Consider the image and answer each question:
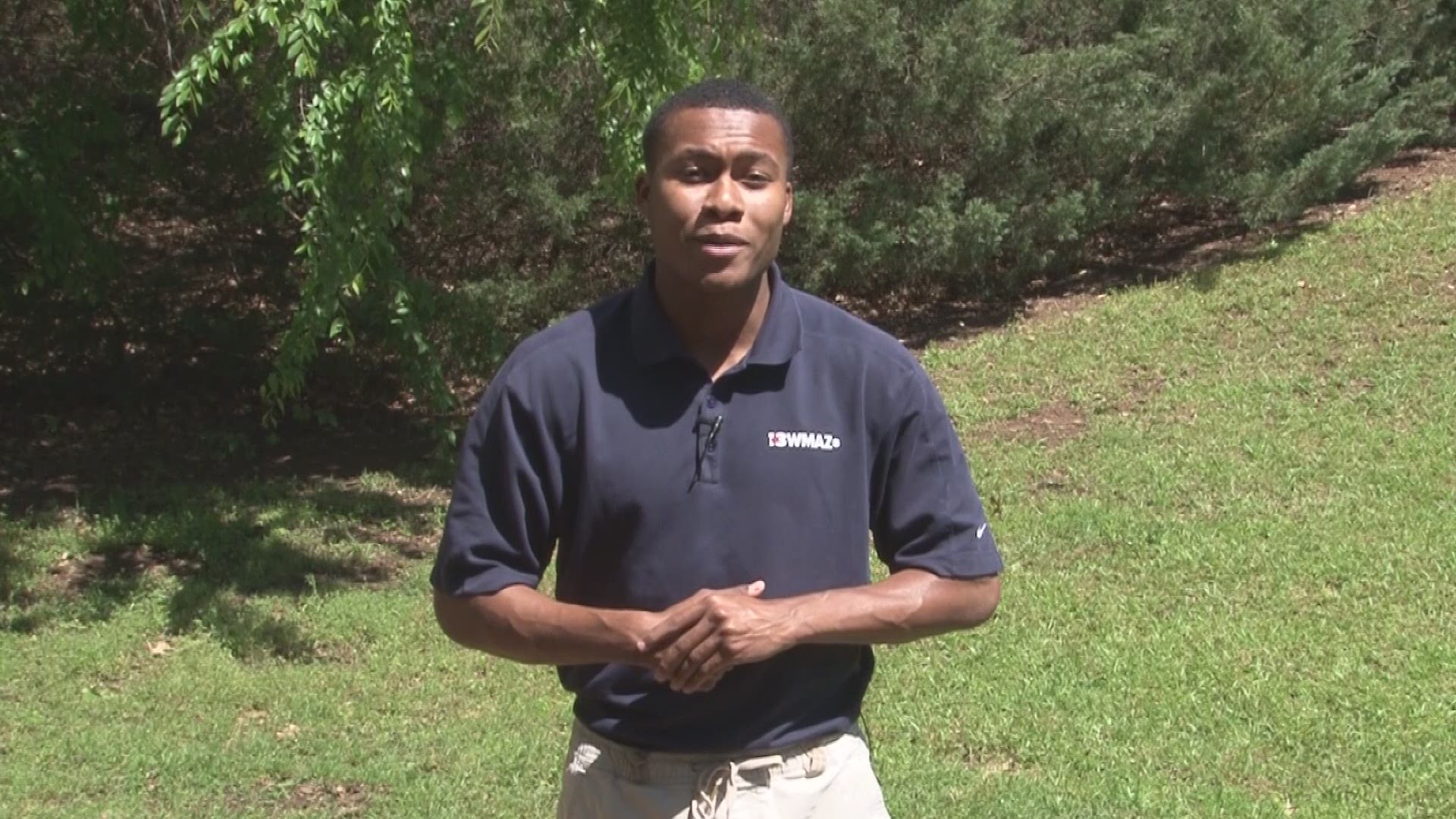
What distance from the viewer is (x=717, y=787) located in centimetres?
234

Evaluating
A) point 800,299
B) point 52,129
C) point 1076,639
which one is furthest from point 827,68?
point 800,299

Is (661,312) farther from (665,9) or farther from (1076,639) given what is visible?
(665,9)

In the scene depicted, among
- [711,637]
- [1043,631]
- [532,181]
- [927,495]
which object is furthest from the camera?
[532,181]

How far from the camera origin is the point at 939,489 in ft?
7.86

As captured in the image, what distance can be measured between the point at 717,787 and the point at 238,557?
6.26 m

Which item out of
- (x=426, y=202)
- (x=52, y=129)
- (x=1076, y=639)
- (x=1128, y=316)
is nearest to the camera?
(x=1076, y=639)

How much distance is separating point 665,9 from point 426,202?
144 inches

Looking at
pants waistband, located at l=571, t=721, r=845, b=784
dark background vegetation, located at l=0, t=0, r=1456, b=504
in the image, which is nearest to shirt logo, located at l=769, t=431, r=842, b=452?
pants waistband, located at l=571, t=721, r=845, b=784

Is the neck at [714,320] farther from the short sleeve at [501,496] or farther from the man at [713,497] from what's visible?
the short sleeve at [501,496]

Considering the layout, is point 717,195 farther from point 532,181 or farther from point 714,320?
point 532,181

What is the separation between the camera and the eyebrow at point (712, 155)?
234cm

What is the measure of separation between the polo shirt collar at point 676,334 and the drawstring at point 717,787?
1.83ft

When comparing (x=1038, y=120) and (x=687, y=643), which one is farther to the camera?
(x=1038, y=120)

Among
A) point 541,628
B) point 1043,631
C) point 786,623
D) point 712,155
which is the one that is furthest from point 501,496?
point 1043,631
